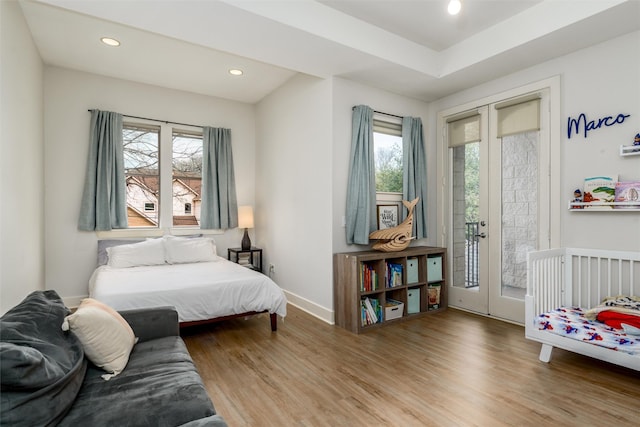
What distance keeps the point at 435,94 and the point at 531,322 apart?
284 cm

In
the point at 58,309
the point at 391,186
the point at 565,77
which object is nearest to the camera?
the point at 58,309

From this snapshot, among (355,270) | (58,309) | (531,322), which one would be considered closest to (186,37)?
(58,309)

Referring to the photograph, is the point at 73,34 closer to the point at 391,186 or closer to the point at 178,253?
the point at 178,253

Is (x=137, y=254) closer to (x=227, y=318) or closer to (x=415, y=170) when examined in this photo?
(x=227, y=318)

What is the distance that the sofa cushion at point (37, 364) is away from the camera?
3.67 ft

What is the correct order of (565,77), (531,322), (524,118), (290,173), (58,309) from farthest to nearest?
(290,173)
(524,118)
(565,77)
(531,322)
(58,309)

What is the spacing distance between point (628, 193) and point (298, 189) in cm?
319

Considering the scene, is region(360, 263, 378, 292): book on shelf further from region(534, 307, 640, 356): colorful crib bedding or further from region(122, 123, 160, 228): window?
region(122, 123, 160, 228): window

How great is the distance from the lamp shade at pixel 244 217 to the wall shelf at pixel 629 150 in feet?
14.0

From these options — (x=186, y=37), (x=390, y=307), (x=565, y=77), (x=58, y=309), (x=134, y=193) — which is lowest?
(x=390, y=307)

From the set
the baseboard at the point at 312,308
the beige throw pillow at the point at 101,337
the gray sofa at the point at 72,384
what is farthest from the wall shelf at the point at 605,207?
the beige throw pillow at the point at 101,337

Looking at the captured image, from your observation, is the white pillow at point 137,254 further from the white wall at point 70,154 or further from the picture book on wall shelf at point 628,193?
the picture book on wall shelf at point 628,193

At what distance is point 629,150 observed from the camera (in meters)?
2.81

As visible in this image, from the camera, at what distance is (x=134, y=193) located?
4.73m
